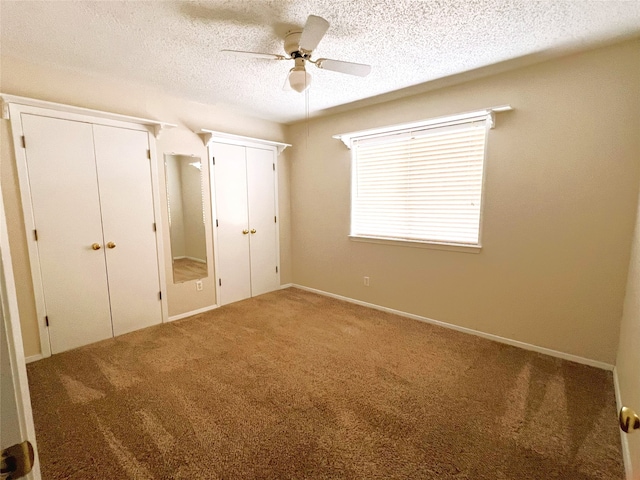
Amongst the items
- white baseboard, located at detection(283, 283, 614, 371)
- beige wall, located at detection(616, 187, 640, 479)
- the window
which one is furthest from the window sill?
beige wall, located at detection(616, 187, 640, 479)

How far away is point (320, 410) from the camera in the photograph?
1985 mm

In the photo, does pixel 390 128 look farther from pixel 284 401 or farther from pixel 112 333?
pixel 112 333

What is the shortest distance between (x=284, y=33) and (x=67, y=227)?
2.53 metres

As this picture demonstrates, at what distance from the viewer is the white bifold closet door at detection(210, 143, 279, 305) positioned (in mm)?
3896

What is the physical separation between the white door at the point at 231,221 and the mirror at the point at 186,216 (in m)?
0.22

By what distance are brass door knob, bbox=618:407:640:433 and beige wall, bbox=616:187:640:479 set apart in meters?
0.62

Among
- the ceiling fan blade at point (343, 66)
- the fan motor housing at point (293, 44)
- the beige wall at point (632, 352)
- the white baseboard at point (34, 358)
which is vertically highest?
the fan motor housing at point (293, 44)

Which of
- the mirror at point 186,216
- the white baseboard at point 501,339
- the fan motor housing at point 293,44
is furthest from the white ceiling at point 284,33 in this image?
the white baseboard at point 501,339

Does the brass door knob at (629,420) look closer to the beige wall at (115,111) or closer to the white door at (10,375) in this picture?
the white door at (10,375)

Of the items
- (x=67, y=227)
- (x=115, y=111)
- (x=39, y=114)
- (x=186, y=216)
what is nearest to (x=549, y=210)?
(x=186, y=216)

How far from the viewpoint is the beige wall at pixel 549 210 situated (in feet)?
7.43

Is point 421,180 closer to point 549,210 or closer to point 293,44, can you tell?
point 549,210

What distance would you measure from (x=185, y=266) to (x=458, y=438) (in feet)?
Answer: 10.5

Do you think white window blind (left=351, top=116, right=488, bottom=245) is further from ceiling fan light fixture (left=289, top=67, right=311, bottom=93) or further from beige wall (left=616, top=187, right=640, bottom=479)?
ceiling fan light fixture (left=289, top=67, right=311, bottom=93)
